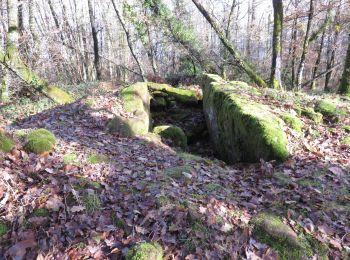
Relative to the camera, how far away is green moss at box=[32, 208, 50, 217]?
3205 millimetres

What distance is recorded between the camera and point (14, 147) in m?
4.18

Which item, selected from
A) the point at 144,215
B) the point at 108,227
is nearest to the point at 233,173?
the point at 144,215

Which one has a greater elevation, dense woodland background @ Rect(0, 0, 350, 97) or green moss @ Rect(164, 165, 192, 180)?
dense woodland background @ Rect(0, 0, 350, 97)

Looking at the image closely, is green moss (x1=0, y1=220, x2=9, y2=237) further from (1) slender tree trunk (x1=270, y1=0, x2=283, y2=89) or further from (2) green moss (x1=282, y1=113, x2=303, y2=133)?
(1) slender tree trunk (x1=270, y1=0, x2=283, y2=89)

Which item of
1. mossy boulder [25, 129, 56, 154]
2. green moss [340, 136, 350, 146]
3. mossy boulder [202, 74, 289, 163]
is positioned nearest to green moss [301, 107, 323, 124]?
green moss [340, 136, 350, 146]

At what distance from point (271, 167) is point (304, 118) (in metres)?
2.15

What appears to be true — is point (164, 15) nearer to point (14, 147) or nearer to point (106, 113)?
point (106, 113)

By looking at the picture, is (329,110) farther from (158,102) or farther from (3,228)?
(3,228)

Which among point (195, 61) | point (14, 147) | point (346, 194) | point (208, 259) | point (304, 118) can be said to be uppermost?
point (195, 61)

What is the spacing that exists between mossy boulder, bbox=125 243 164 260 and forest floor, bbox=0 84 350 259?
119mm

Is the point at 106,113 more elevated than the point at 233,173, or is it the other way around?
the point at 106,113

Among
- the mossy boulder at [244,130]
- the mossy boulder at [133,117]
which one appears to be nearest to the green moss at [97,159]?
the mossy boulder at [133,117]

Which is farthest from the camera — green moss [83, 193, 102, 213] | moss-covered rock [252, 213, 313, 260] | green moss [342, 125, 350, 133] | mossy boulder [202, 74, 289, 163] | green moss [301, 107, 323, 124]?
green moss [301, 107, 323, 124]

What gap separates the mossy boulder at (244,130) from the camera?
17.2 ft
